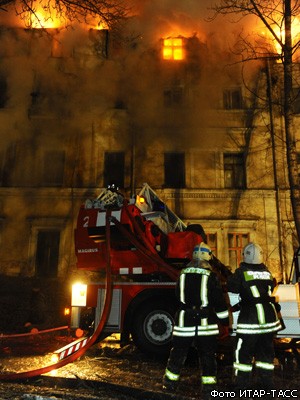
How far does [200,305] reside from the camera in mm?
3326

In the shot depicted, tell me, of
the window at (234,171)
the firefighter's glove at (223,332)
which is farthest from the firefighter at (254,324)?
the window at (234,171)

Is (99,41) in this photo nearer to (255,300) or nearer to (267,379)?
(255,300)

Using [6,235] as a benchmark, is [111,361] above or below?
below

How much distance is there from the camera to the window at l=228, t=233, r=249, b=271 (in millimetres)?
11641

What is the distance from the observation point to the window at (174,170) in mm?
12344

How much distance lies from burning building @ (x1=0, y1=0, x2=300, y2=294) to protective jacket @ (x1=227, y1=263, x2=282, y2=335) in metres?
8.35

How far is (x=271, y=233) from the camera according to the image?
11.6m

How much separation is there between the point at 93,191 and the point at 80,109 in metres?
2.74

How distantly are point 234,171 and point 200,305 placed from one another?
9.66 m

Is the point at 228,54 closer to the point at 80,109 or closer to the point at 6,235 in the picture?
the point at 80,109

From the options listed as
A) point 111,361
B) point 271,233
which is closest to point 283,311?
point 111,361

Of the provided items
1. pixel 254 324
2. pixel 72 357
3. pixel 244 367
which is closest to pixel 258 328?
pixel 254 324

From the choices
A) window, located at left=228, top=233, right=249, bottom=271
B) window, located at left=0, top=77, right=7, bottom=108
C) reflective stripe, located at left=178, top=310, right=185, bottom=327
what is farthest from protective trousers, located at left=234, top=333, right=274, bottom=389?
window, located at left=0, top=77, right=7, bottom=108

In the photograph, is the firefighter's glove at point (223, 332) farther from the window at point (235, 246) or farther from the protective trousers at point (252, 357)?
the window at point (235, 246)
